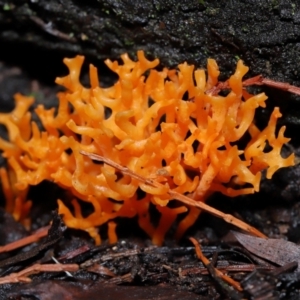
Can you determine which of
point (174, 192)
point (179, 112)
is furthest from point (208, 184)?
point (179, 112)

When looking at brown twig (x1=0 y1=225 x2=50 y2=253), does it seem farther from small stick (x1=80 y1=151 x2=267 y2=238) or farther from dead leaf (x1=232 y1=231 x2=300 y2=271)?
dead leaf (x1=232 y1=231 x2=300 y2=271)

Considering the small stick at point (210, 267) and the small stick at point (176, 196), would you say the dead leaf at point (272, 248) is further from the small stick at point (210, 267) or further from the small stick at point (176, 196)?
the small stick at point (210, 267)

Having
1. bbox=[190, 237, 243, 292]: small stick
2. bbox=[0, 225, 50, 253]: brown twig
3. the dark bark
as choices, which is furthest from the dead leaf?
bbox=[0, 225, 50, 253]: brown twig

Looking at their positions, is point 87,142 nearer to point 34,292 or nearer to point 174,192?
point 174,192

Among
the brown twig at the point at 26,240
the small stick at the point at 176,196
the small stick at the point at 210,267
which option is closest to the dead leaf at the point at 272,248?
the small stick at the point at 176,196

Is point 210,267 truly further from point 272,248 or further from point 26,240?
point 26,240

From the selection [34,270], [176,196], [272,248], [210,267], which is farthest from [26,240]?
[272,248]
